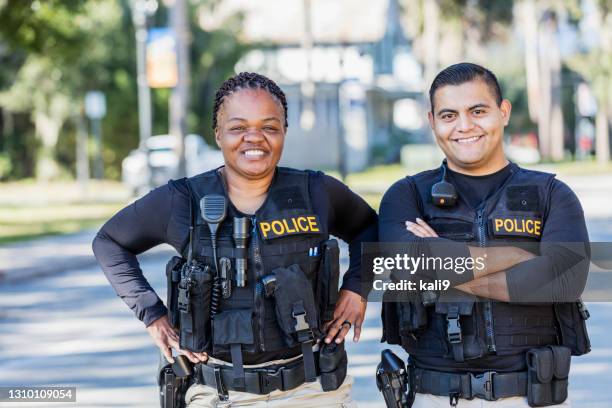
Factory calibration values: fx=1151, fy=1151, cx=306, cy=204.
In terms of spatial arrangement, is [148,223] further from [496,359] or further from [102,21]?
[102,21]

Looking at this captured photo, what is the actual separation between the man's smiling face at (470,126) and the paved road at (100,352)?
12.8 feet

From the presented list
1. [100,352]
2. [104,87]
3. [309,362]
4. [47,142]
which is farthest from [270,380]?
[104,87]

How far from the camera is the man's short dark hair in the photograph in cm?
375

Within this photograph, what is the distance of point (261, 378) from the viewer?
373cm

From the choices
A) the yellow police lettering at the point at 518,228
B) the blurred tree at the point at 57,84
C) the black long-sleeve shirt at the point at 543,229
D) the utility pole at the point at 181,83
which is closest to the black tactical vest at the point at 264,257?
the black long-sleeve shirt at the point at 543,229

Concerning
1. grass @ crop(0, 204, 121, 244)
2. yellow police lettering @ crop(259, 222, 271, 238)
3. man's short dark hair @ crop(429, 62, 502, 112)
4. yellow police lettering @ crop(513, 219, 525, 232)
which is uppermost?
man's short dark hair @ crop(429, 62, 502, 112)

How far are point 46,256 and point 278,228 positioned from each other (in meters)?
14.6

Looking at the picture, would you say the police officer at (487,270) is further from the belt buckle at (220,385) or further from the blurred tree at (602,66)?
the blurred tree at (602,66)

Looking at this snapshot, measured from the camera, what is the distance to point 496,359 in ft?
11.9

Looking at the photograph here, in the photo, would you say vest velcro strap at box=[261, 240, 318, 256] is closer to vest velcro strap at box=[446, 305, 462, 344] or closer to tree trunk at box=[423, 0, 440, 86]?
vest velcro strap at box=[446, 305, 462, 344]

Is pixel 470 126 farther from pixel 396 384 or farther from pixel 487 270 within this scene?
pixel 396 384

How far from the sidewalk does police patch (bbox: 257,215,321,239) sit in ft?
39.7

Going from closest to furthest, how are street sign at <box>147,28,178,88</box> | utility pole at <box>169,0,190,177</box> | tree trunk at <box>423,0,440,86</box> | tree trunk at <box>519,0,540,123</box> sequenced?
1. utility pole at <box>169,0,190,177</box>
2. street sign at <box>147,28,178,88</box>
3. tree trunk at <box>423,0,440,86</box>
4. tree trunk at <box>519,0,540,123</box>

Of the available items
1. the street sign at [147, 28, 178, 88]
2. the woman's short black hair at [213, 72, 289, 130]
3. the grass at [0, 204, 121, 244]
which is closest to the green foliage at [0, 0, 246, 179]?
the grass at [0, 204, 121, 244]
